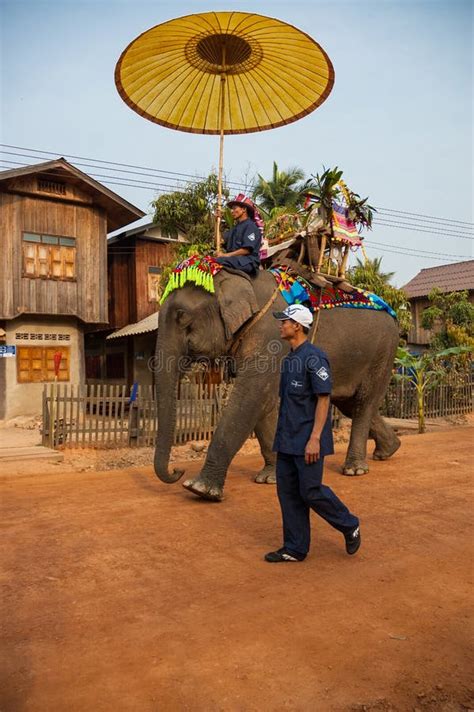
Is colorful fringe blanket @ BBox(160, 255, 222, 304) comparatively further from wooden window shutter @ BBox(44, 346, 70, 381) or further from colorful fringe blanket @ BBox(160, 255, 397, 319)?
wooden window shutter @ BBox(44, 346, 70, 381)

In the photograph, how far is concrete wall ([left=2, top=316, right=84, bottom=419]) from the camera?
15625 millimetres

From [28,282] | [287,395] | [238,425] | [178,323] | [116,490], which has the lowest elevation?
[116,490]

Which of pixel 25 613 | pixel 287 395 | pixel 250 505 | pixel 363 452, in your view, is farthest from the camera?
pixel 363 452

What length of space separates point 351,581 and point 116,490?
3341 mm

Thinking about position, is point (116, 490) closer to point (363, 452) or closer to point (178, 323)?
point (178, 323)

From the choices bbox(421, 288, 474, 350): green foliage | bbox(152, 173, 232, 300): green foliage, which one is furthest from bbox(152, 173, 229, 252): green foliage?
bbox(421, 288, 474, 350): green foliage

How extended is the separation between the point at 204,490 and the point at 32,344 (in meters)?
12.2

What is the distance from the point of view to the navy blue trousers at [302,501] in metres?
3.81

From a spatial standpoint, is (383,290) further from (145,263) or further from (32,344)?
(32,344)

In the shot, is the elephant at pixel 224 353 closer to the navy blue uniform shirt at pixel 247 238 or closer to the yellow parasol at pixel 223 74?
the navy blue uniform shirt at pixel 247 238

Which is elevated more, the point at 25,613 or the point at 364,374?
the point at 364,374

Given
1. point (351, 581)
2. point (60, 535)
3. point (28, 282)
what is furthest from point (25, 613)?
point (28, 282)

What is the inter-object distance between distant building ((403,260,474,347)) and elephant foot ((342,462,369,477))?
→ 2133cm

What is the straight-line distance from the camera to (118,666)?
252 centimetres
